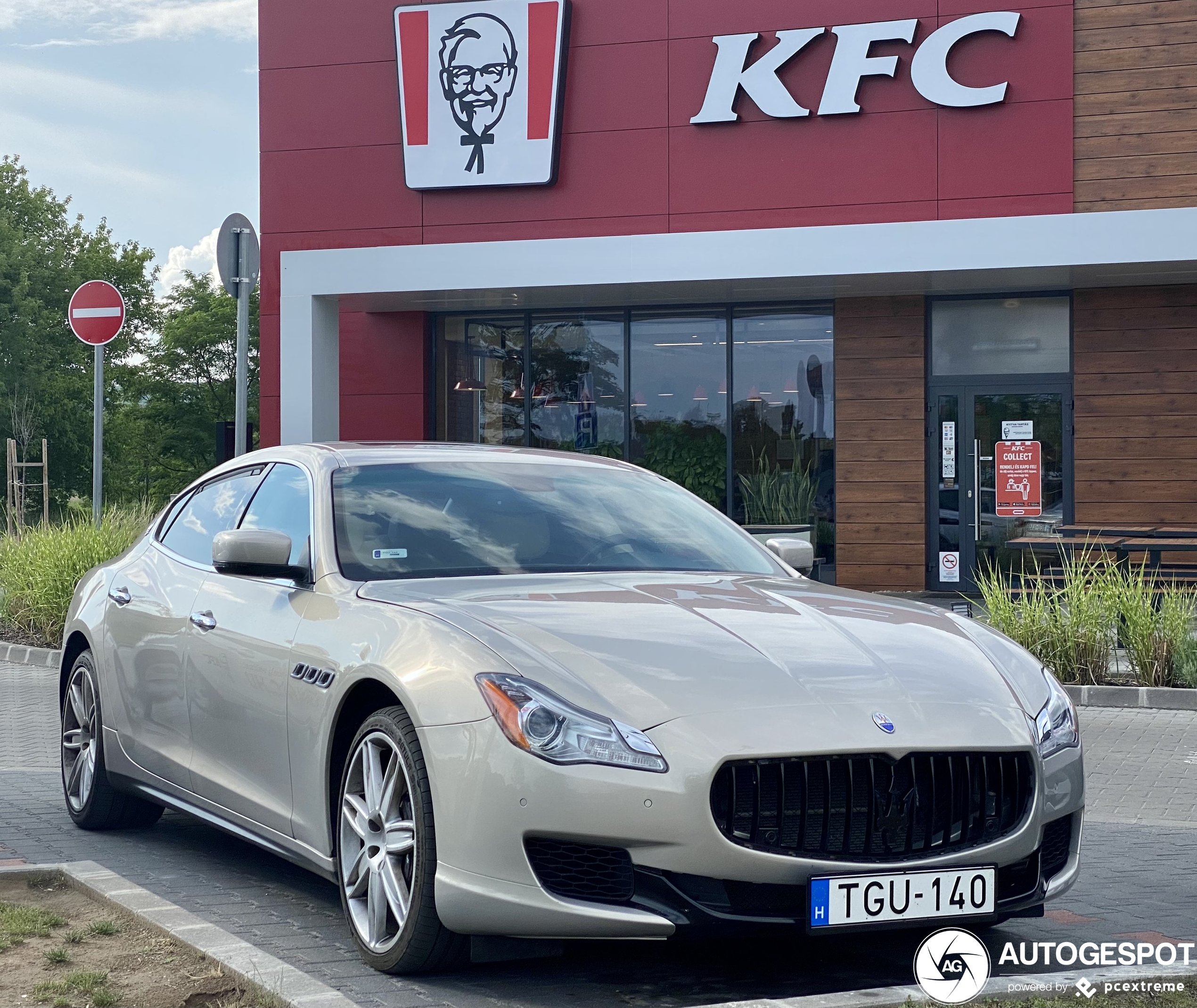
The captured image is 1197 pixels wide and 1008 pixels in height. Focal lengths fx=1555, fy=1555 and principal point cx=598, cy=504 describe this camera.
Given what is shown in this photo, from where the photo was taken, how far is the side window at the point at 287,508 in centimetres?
504

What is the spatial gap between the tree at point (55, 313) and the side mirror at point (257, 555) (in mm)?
48916

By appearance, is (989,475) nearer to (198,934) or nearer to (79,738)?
(79,738)

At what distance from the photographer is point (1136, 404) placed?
18047mm

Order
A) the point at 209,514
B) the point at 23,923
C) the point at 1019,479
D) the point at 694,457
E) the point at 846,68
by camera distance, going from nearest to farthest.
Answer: the point at 23,923
the point at 209,514
the point at 846,68
the point at 1019,479
the point at 694,457

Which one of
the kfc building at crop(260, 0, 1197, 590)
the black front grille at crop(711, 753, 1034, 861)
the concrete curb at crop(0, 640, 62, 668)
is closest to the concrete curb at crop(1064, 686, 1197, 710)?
the black front grille at crop(711, 753, 1034, 861)

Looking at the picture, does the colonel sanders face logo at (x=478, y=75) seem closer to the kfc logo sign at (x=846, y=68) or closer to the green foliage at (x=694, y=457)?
the kfc logo sign at (x=846, y=68)

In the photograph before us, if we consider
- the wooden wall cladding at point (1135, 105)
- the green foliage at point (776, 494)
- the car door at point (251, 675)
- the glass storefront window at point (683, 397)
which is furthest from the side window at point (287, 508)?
the wooden wall cladding at point (1135, 105)

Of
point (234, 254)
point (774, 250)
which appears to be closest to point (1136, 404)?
point (774, 250)

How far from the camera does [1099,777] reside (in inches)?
310

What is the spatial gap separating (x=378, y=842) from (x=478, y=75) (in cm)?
1644

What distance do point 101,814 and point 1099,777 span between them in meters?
4.82

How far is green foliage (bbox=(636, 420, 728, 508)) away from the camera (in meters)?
19.5

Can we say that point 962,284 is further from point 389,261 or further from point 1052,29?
point 389,261

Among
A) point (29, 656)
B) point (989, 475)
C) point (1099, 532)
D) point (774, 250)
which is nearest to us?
point (29, 656)
